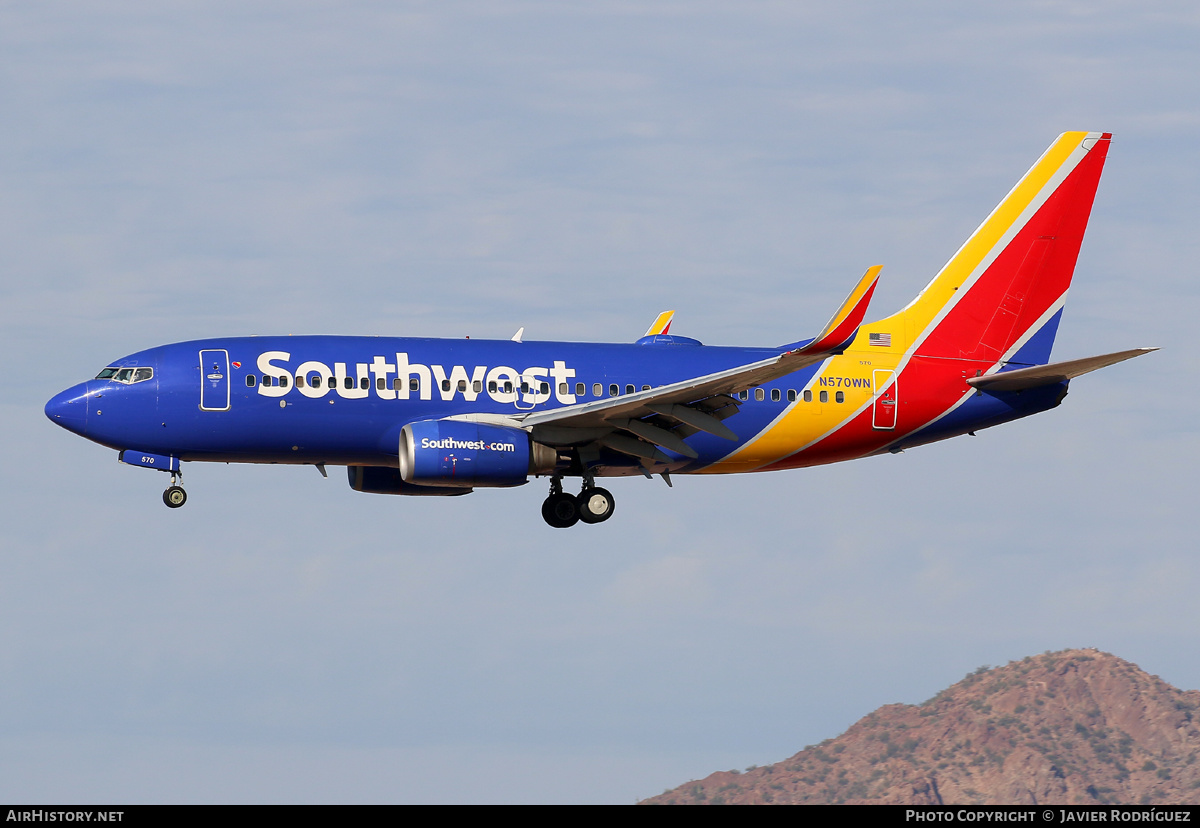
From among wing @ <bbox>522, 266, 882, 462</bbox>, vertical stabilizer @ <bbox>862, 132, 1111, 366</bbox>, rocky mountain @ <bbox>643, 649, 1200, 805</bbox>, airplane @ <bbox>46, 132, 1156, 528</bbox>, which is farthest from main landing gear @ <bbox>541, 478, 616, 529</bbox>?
rocky mountain @ <bbox>643, 649, 1200, 805</bbox>

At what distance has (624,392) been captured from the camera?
51562 millimetres

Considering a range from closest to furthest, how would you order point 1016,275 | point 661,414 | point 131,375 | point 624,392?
point 131,375 < point 661,414 < point 624,392 < point 1016,275

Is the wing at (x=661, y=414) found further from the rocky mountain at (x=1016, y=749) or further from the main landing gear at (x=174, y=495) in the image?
the rocky mountain at (x=1016, y=749)

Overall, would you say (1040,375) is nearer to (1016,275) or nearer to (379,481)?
(1016,275)

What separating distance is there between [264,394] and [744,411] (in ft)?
48.6

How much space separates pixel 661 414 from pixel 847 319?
26.2 feet

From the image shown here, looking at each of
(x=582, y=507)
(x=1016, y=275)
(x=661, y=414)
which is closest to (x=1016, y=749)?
(x=1016, y=275)

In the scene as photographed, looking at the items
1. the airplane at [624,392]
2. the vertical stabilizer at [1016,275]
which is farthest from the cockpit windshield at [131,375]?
the vertical stabilizer at [1016,275]

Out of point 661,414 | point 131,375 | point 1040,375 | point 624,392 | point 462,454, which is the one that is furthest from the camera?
point 1040,375

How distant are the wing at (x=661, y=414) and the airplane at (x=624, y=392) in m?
0.07

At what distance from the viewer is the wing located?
155 feet

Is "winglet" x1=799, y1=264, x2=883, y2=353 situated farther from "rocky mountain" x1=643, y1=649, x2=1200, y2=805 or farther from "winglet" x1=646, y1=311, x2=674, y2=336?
"rocky mountain" x1=643, y1=649, x2=1200, y2=805
